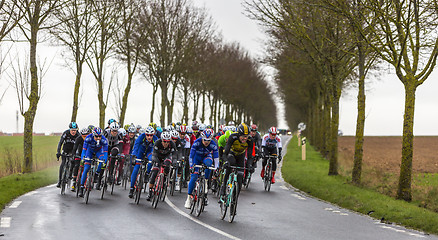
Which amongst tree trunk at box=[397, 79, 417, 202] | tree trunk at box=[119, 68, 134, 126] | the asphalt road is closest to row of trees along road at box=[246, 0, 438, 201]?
tree trunk at box=[397, 79, 417, 202]

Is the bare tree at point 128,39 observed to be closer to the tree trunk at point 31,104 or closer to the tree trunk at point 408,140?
the tree trunk at point 31,104

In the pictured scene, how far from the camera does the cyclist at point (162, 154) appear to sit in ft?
45.2

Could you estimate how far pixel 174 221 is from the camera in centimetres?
1162

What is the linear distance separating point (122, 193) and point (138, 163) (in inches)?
88.2

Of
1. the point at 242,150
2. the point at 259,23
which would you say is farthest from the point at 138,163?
the point at 259,23

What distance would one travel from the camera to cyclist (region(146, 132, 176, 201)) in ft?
45.2

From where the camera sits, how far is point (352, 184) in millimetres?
20172

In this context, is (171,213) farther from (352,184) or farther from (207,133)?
(352,184)

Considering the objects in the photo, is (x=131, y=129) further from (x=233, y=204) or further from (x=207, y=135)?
(x=233, y=204)

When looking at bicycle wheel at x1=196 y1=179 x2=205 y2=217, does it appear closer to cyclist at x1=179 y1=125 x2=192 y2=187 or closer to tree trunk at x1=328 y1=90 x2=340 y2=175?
cyclist at x1=179 y1=125 x2=192 y2=187

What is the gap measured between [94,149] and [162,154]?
2.33 m

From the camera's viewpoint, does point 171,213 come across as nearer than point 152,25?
Yes

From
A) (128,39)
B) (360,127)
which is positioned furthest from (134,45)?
(360,127)

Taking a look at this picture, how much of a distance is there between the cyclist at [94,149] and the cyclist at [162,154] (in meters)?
1.99
